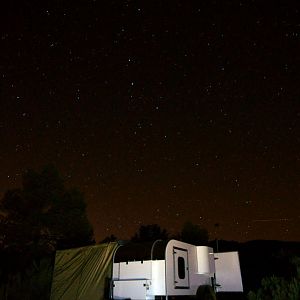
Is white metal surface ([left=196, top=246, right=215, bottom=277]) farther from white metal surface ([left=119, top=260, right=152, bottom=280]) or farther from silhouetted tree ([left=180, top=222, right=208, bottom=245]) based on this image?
silhouetted tree ([left=180, top=222, right=208, bottom=245])

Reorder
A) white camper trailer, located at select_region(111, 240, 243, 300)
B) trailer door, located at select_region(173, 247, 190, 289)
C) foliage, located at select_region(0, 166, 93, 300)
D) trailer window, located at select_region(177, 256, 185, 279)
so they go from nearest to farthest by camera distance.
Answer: white camper trailer, located at select_region(111, 240, 243, 300) → trailer door, located at select_region(173, 247, 190, 289) → trailer window, located at select_region(177, 256, 185, 279) → foliage, located at select_region(0, 166, 93, 300)

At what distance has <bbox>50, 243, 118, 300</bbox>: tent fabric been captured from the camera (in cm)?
1048

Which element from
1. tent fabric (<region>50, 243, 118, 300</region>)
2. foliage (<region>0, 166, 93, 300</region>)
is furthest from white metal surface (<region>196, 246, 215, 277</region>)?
foliage (<region>0, 166, 93, 300</region>)

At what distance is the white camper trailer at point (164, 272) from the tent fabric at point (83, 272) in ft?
0.95

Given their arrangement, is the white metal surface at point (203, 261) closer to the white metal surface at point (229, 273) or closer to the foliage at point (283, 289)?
the white metal surface at point (229, 273)

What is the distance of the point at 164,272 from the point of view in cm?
930

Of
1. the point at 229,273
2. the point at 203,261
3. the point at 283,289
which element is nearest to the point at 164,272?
the point at 203,261

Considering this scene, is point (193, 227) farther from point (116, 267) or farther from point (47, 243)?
point (116, 267)

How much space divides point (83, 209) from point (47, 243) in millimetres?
2516

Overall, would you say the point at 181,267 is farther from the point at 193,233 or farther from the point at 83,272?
the point at 193,233

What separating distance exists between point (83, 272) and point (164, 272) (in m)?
2.64

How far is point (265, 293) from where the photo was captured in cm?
510

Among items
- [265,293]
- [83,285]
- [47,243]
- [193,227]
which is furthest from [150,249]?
[193,227]

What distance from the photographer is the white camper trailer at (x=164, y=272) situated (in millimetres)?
9344
